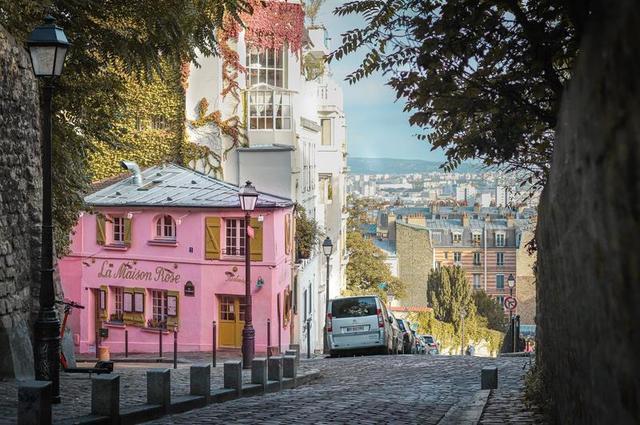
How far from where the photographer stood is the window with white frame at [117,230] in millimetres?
35469

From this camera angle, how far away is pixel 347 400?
512 inches

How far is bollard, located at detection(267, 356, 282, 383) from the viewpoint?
15906 millimetres

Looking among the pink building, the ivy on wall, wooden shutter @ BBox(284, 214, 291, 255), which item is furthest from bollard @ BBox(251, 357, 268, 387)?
the ivy on wall

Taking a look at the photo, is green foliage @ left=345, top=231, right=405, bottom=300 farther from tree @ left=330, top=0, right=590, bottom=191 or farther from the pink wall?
tree @ left=330, top=0, right=590, bottom=191

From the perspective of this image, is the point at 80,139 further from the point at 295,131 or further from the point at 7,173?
the point at 295,131

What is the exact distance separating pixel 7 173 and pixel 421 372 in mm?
9480

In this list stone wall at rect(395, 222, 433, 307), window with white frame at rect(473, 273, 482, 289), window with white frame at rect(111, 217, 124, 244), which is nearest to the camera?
window with white frame at rect(111, 217, 124, 244)

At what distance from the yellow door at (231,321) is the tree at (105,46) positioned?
15.6 meters

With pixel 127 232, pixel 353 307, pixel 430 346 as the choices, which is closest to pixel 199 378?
pixel 353 307

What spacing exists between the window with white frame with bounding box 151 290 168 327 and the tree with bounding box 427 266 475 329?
63.4 metres

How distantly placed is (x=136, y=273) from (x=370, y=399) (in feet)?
75.0

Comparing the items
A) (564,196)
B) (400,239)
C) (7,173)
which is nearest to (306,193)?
(7,173)

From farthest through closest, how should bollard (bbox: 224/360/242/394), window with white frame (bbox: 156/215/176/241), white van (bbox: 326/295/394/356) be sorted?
window with white frame (bbox: 156/215/176/241), white van (bbox: 326/295/394/356), bollard (bbox: 224/360/242/394)

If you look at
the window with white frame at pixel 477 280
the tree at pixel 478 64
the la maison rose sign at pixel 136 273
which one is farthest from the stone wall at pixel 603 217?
the window with white frame at pixel 477 280
